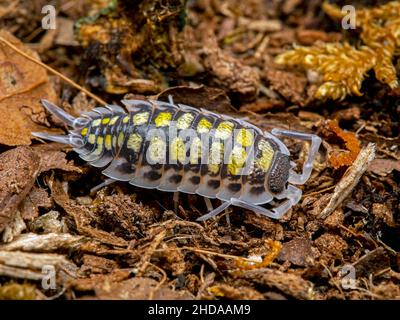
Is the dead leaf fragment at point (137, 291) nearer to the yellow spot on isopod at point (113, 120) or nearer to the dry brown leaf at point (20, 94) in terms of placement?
the yellow spot on isopod at point (113, 120)

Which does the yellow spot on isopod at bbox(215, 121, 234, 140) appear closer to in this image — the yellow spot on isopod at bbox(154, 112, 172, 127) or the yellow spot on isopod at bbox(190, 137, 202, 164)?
the yellow spot on isopod at bbox(190, 137, 202, 164)

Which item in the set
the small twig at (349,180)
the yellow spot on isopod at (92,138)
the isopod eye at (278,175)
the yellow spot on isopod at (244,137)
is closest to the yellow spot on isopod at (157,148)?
the yellow spot on isopod at (92,138)

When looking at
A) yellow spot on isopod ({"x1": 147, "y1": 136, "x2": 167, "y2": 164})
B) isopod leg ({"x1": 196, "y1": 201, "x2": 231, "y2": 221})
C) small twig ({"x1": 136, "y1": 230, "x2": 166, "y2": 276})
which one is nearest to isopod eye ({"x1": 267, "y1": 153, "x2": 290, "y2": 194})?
isopod leg ({"x1": 196, "y1": 201, "x2": 231, "y2": 221})

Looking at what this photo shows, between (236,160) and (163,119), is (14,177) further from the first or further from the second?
(236,160)

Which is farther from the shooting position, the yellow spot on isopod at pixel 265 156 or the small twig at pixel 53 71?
the small twig at pixel 53 71

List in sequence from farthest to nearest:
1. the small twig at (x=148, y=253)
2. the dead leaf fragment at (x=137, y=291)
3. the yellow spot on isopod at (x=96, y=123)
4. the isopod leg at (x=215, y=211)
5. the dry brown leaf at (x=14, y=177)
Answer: the yellow spot on isopod at (x=96, y=123), the isopod leg at (x=215, y=211), the dry brown leaf at (x=14, y=177), the small twig at (x=148, y=253), the dead leaf fragment at (x=137, y=291)

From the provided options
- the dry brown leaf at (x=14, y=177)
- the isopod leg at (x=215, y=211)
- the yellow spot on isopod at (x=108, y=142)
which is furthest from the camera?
the yellow spot on isopod at (x=108, y=142)

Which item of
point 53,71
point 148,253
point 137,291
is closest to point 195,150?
point 148,253
